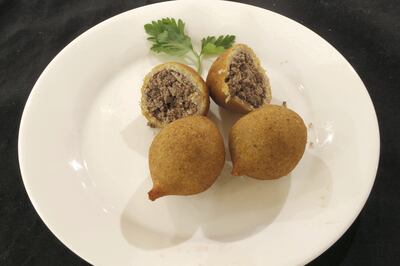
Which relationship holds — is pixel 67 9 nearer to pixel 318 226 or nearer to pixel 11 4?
pixel 11 4

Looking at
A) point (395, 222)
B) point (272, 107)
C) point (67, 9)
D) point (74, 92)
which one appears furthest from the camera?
point (67, 9)

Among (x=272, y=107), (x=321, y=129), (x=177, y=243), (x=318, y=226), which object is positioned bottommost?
(x=177, y=243)

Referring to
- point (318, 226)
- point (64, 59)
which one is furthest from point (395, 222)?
point (64, 59)

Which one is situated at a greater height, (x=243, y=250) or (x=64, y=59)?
(x=64, y=59)

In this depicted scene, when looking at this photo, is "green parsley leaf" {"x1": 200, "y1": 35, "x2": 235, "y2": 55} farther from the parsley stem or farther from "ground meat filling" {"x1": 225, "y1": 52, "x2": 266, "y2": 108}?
"ground meat filling" {"x1": 225, "y1": 52, "x2": 266, "y2": 108}

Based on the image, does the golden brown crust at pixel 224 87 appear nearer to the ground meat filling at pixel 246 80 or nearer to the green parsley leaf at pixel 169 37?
the ground meat filling at pixel 246 80

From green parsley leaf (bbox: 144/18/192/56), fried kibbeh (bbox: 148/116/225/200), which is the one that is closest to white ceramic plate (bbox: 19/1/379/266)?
green parsley leaf (bbox: 144/18/192/56)

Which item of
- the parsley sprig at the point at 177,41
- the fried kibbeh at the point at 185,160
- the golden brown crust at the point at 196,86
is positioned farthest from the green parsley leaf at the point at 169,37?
the fried kibbeh at the point at 185,160
